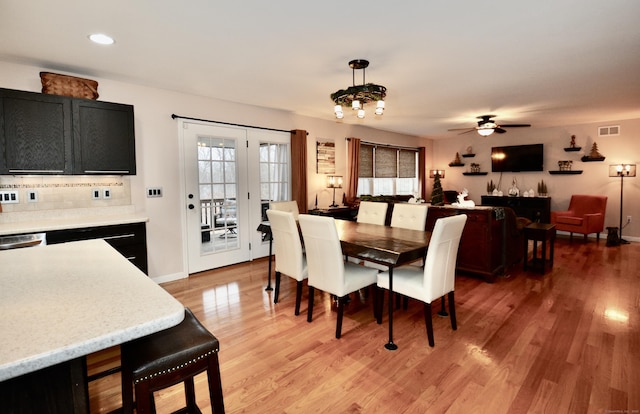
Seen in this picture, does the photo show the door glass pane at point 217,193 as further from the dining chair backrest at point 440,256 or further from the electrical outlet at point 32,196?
the dining chair backrest at point 440,256

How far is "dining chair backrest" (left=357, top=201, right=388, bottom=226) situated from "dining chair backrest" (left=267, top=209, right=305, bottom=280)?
1.22m

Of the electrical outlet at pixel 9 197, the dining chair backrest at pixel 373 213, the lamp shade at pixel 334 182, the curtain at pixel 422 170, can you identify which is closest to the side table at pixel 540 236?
the dining chair backrest at pixel 373 213

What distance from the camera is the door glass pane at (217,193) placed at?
449cm

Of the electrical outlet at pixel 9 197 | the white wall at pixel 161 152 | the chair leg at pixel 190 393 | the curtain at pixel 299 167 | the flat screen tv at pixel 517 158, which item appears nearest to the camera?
the chair leg at pixel 190 393

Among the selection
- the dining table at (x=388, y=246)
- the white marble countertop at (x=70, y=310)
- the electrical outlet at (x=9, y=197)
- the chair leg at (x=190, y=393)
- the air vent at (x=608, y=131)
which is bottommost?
the chair leg at (x=190, y=393)

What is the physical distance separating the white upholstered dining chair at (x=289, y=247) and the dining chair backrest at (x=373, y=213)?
1186 mm

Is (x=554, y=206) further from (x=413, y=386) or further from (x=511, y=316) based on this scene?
(x=413, y=386)

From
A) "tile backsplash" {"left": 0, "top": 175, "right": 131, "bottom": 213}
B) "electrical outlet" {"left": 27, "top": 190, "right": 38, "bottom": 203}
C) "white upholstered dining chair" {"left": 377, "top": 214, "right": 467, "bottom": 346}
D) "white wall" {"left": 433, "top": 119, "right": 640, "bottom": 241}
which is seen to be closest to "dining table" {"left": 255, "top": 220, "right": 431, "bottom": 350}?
"white upholstered dining chair" {"left": 377, "top": 214, "right": 467, "bottom": 346}

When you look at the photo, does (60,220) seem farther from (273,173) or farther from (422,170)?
(422,170)

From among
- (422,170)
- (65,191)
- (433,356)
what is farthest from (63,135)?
(422,170)

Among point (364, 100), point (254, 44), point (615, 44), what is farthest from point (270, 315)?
point (615, 44)

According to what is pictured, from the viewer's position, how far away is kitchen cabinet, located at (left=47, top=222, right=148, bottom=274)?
117 inches

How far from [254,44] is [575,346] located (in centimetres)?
356

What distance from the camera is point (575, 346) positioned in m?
2.49
